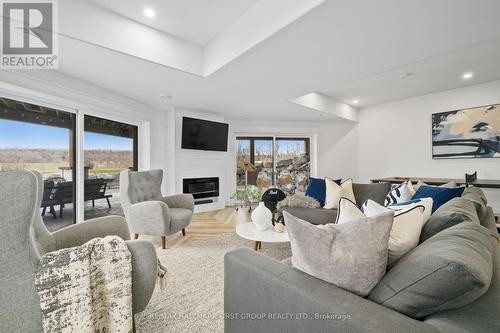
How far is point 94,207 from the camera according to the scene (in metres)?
Answer: 3.46

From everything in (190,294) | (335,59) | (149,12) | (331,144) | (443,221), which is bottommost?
(190,294)

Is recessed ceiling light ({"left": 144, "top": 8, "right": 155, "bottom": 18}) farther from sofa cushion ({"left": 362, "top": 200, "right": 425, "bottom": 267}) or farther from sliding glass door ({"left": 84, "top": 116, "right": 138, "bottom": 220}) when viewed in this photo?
sofa cushion ({"left": 362, "top": 200, "right": 425, "bottom": 267})

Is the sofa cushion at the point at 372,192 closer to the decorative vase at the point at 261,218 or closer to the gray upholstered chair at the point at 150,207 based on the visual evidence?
the decorative vase at the point at 261,218

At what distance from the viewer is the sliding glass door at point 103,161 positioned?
11.0 ft

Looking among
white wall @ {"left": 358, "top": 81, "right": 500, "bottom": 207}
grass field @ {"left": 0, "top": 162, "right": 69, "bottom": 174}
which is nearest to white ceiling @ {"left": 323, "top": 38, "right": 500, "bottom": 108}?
white wall @ {"left": 358, "top": 81, "right": 500, "bottom": 207}

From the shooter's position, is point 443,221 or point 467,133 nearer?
point 443,221

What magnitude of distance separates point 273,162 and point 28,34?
4908 millimetres

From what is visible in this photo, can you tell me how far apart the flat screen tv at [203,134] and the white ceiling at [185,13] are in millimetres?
2235

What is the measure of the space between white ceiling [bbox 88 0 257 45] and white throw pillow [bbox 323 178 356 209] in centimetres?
239

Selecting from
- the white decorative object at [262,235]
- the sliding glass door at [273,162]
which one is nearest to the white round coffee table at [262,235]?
the white decorative object at [262,235]

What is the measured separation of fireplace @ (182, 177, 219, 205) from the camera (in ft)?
15.6

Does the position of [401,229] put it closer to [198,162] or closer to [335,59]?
[335,59]

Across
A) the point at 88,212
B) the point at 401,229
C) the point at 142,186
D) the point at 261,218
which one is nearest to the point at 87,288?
the point at 401,229

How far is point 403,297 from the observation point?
2.29 ft
